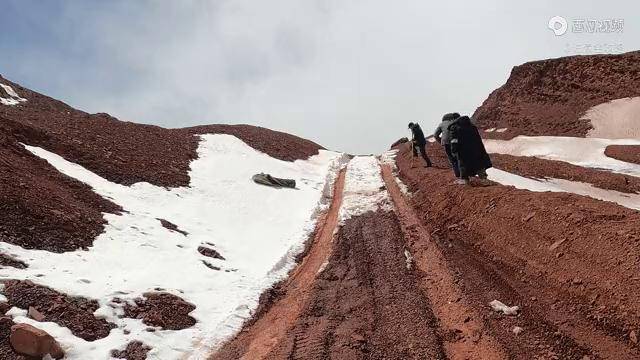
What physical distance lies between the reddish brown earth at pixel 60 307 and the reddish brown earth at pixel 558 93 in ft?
99.9

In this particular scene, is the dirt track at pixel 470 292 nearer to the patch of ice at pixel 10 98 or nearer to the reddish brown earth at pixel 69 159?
the reddish brown earth at pixel 69 159

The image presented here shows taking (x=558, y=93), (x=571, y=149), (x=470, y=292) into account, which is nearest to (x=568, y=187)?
(x=571, y=149)

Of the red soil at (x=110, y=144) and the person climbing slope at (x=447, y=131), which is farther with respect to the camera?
the red soil at (x=110, y=144)

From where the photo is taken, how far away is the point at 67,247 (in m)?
8.44

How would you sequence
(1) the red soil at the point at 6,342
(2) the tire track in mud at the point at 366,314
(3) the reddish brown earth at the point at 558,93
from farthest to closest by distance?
(3) the reddish brown earth at the point at 558,93
(2) the tire track in mud at the point at 366,314
(1) the red soil at the point at 6,342

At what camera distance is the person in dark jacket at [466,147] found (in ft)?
40.4

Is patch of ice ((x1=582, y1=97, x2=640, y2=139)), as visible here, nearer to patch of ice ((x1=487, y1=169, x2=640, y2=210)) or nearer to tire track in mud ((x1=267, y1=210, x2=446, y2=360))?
patch of ice ((x1=487, y1=169, x2=640, y2=210))

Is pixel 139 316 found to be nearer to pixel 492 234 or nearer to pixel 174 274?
pixel 174 274

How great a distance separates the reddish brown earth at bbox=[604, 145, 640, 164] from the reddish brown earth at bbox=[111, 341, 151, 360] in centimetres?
2192

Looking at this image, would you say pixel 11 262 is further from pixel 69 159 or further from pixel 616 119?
pixel 616 119

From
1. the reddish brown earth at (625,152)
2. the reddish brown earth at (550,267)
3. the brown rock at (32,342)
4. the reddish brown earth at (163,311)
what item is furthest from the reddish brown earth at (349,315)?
the reddish brown earth at (625,152)

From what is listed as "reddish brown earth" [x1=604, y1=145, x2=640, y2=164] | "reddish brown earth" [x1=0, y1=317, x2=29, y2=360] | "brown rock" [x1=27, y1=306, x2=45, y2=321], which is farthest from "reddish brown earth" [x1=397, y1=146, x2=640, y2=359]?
"reddish brown earth" [x1=604, y1=145, x2=640, y2=164]

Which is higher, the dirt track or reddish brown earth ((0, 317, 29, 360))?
reddish brown earth ((0, 317, 29, 360))

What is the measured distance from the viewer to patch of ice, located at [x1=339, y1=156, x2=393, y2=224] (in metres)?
13.3
